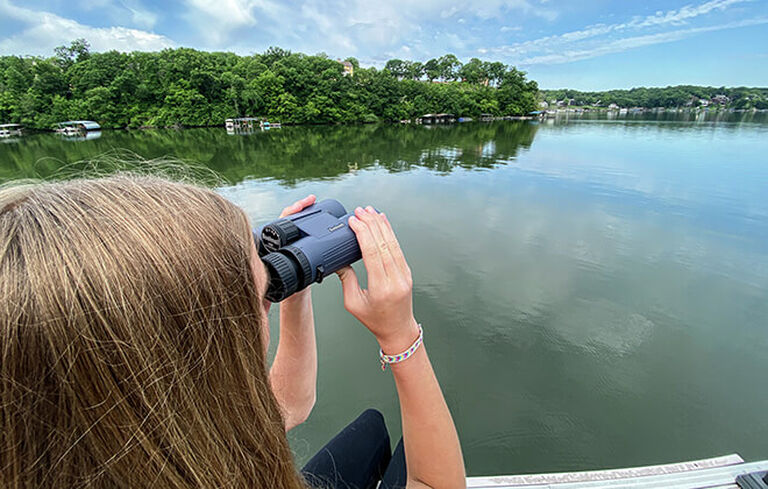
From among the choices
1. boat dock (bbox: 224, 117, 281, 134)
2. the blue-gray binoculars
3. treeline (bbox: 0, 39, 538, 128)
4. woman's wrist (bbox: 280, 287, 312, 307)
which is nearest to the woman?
the blue-gray binoculars

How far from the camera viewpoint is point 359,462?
1140mm

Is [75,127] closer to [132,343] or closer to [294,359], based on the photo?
[294,359]

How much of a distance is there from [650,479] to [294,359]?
1504mm

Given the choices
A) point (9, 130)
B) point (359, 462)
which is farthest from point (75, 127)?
point (359, 462)

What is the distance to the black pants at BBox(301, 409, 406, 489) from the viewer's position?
41.3 inches

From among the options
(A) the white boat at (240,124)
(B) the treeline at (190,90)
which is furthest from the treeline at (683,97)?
(A) the white boat at (240,124)

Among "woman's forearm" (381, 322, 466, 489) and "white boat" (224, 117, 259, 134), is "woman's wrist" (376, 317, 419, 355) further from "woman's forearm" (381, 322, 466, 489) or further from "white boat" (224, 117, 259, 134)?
"white boat" (224, 117, 259, 134)

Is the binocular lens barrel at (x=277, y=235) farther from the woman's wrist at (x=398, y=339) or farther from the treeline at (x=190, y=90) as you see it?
the treeline at (x=190, y=90)

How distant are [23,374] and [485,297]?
3.56m

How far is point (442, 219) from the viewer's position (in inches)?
226

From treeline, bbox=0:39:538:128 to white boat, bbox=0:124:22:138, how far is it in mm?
781

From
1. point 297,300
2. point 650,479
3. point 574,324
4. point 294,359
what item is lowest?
point 574,324

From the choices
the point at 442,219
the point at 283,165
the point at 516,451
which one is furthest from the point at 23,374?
the point at 283,165

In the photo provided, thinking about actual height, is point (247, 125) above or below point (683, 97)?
below
